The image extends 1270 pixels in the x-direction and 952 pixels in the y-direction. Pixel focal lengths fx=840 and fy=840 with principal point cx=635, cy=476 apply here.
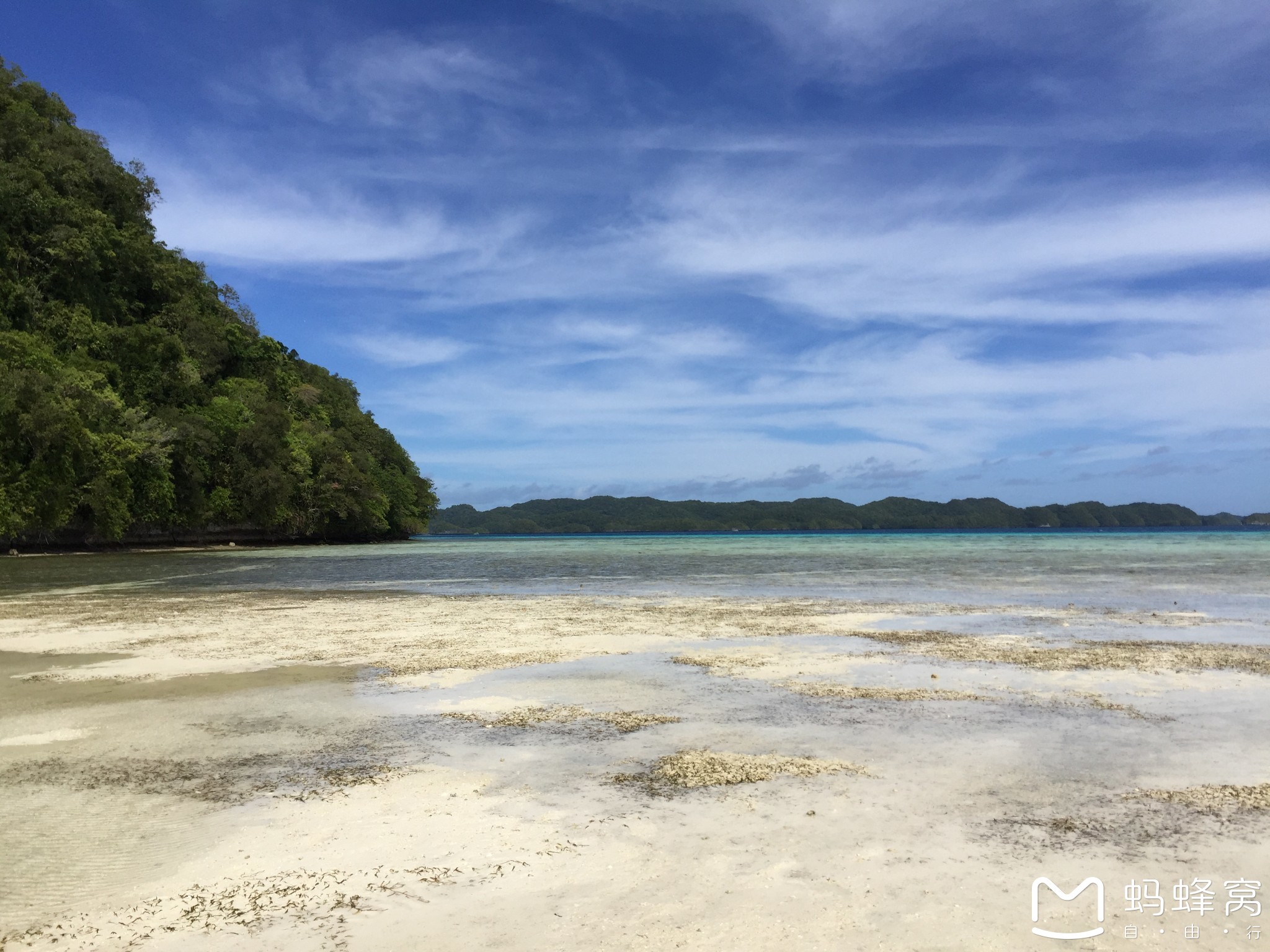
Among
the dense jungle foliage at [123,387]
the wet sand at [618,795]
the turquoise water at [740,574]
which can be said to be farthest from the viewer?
the dense jungle foliage at [123,387]

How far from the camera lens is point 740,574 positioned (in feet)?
98.5

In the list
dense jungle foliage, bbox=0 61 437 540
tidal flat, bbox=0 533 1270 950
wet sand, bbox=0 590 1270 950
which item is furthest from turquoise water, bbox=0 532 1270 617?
wet sand, bbox=0 590 1270 950

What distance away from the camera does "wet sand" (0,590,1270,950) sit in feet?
12.0

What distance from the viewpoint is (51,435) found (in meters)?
44.6

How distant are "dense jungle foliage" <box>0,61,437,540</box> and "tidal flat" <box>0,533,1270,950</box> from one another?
128ft

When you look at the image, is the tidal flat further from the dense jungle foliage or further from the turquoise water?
the dense jungle foliage

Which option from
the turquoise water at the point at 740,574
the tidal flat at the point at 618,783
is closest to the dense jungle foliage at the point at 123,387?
the turquoise water at the point at 740,574

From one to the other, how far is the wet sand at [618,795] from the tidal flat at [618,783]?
26mm

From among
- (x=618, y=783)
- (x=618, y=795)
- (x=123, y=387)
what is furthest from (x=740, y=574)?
(x=123, y=387)

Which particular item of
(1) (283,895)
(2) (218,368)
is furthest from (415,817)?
(2) (218,368)

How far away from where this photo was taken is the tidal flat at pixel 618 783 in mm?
3682

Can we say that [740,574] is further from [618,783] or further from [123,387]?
[123,387]

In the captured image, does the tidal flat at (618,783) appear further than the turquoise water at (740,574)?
No

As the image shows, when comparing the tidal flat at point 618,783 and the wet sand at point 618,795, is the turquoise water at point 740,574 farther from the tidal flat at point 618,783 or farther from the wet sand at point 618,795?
the wet sand at point 618,795
